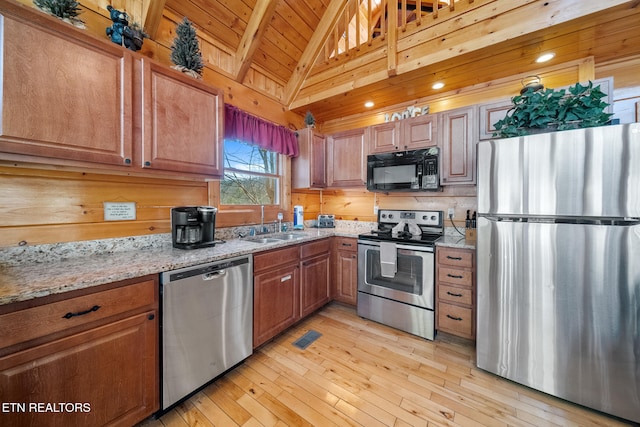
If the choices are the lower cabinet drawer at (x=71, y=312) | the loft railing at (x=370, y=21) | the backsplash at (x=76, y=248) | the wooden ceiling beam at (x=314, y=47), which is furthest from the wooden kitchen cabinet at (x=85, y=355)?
the loft railing at (x=370, y=21)

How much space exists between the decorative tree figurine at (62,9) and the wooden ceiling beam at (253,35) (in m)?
1.39

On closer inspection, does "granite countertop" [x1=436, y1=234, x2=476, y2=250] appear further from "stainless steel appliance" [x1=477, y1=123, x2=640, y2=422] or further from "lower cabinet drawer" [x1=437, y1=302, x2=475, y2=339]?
A: "lower cabinet drawer" [x1=437, y1=302, x2=475, y2=339]

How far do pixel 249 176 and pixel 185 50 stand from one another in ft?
4.36

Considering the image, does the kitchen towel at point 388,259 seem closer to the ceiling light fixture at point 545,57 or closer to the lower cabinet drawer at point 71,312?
the lower cabinet drawer at point 71,312

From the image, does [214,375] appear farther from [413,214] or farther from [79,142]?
[413,214]

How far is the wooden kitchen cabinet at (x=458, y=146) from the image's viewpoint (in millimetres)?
2369

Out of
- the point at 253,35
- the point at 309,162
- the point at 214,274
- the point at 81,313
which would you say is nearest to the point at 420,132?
the point at 309,162

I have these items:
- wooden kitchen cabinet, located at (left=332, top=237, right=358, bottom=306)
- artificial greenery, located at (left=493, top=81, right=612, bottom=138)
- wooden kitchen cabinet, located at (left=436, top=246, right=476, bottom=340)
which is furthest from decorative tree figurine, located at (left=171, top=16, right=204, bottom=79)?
wooden kitchen cabinet, located at (left=436, top=246, right=476, bottom=340)

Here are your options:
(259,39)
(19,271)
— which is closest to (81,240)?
(19,271)

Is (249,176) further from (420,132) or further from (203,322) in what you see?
(420,132)

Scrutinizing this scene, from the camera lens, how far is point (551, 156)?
1.53m

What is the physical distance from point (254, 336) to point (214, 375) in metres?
0.38

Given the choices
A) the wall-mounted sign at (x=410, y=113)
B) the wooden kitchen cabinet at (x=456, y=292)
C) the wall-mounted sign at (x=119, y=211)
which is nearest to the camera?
the wall-mounted sign at (x=119, y=211)

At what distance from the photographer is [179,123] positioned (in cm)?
175
